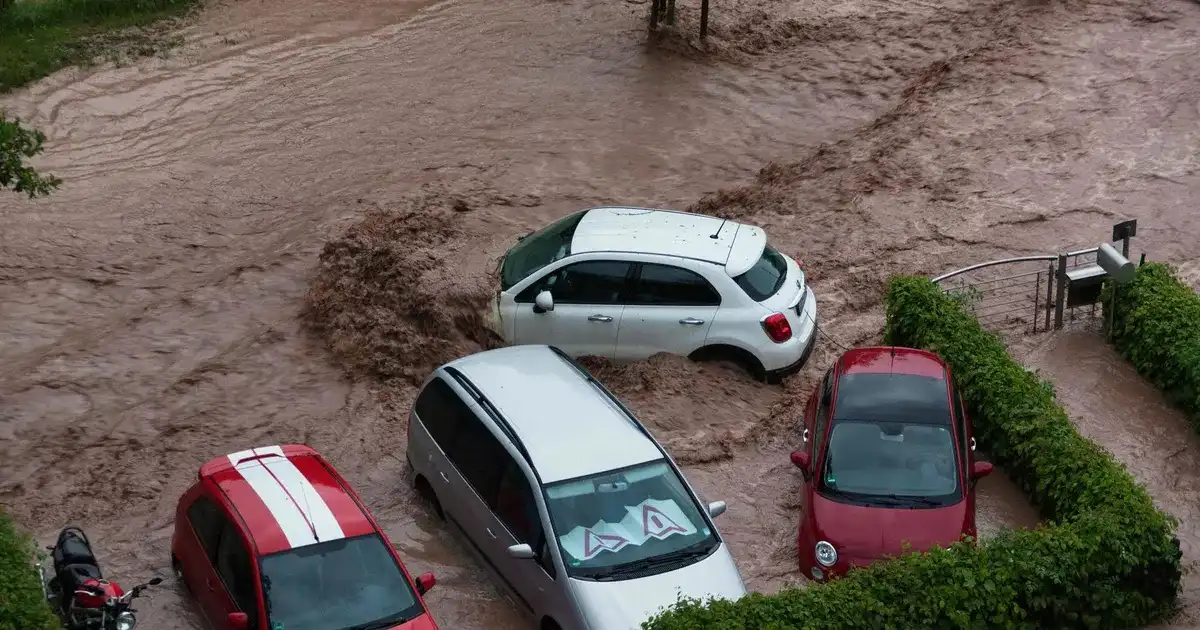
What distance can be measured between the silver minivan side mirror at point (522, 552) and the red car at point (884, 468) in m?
2.45

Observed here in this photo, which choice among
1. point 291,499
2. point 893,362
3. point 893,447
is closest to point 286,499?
point 291,499

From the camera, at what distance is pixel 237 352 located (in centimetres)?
1470

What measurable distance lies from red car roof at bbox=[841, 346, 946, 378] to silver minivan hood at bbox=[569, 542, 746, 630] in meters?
2.78

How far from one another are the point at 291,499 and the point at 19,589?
1.95 metres

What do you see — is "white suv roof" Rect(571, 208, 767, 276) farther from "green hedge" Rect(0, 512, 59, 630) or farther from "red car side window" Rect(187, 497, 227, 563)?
"green hedge" Rect(0, 512, 59, 630)

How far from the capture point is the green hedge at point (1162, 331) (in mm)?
12406

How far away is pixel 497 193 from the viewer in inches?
725

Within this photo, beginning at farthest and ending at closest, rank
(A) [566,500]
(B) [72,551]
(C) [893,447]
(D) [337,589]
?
(C) [893,447], (B) [72,551], (A) [566,500], (D) [337,589]

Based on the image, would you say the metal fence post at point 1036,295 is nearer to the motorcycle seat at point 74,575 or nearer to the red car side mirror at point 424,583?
the red car side mirror at point 424,583

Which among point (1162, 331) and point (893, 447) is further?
point (1162, 331)

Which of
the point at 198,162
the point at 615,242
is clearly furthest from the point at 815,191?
the point at 198,162

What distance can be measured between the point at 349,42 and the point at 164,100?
Answer: 392cm

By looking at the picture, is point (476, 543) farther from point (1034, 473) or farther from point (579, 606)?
point (1034, 473)

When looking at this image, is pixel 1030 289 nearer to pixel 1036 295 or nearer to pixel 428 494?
pixel 1036 295
